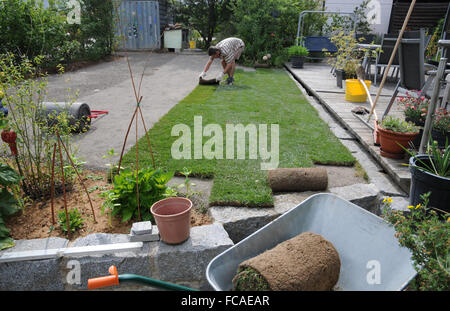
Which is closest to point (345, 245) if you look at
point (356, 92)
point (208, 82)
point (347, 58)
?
point (356, 92)

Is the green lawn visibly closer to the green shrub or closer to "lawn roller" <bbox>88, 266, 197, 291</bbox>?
"lawn roller" <bbox>88, 266, 197, 291</bbox>

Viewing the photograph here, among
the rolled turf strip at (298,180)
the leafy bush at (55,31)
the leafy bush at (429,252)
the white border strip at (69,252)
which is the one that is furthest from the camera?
the leafy bush at (55,31)

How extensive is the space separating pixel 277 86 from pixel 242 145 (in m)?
3.90

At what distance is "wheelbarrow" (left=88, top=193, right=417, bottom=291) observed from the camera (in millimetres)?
1435

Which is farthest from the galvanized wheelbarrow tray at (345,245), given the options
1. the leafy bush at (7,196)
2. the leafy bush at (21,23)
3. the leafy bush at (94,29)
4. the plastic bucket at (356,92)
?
the leafy bush at (94,29)

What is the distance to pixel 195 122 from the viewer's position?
446 cm

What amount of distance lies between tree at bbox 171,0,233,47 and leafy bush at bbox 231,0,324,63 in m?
3.94

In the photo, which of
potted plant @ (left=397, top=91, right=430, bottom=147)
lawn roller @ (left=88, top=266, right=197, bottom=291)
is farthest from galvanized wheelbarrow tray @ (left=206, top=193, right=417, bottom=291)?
potted plant @ (left=397, top=91, right=430, bottom=147)

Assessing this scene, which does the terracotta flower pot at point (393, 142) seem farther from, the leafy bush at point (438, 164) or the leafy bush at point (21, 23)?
the leafy bush at point (21, 23)

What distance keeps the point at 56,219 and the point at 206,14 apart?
14.2 m

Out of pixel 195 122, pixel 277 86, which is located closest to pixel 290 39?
pixel 277 86

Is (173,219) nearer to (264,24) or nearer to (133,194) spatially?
(133,194)

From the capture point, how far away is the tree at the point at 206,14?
14.3 metres

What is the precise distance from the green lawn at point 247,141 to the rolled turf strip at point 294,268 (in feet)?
3.18
